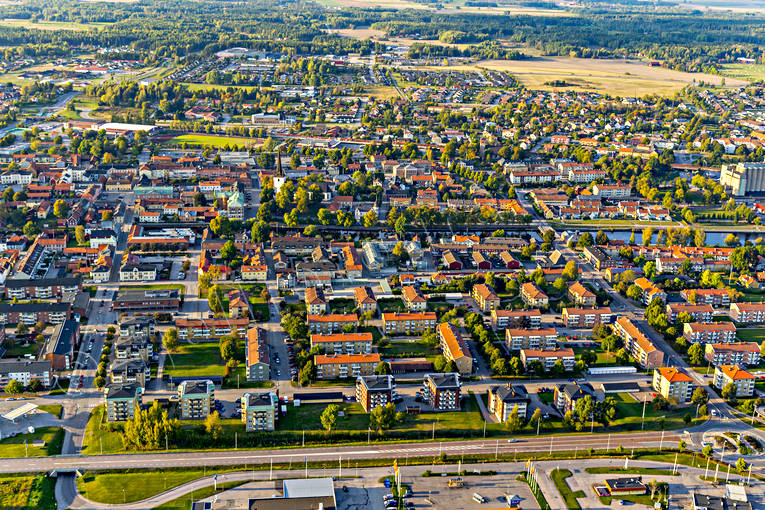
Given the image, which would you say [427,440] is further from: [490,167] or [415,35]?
[415,35]

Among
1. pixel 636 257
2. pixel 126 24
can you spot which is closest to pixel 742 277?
pixel 636 257

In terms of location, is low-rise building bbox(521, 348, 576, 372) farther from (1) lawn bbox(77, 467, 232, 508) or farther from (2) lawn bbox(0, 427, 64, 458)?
(2) lawn bbox(0, 427, 64, 458)

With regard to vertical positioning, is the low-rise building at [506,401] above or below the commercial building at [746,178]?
below

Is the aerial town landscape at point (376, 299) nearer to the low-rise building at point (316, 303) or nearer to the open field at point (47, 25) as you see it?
the low-rise building at point (316, 303)

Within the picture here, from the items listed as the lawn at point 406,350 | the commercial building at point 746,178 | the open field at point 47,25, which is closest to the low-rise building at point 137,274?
the lawn at point 406,350

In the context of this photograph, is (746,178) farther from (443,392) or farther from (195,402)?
(195,402)

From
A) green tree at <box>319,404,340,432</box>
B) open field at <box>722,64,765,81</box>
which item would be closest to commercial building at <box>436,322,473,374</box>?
green tree at <box>319,404,340,432</box>
